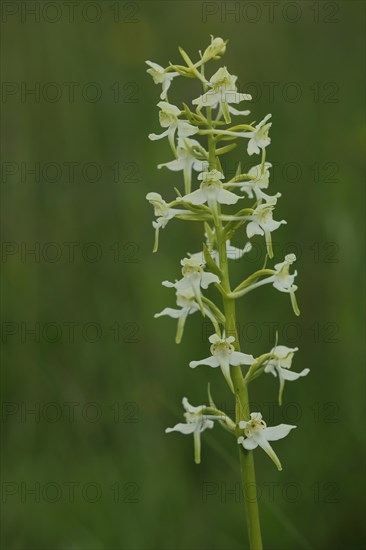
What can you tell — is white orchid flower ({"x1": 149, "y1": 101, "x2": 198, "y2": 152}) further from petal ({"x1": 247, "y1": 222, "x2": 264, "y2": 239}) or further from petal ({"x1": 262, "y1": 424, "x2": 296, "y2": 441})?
petal ({"x1": 262, "y1": 424, "x2": 296, "y2": 441})

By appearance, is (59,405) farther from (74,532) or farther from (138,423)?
(74,532)

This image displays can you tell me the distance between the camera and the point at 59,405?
5.02 m

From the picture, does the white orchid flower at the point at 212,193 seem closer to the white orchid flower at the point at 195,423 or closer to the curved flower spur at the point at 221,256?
the curved flower spur at the point at 221,256

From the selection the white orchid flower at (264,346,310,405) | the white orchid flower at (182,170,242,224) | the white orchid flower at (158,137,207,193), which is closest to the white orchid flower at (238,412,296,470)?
the white orchid flower at (264,346,310,405)

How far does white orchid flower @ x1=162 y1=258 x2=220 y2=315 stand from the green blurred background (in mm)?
975

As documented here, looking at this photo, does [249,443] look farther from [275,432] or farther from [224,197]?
[224,197]

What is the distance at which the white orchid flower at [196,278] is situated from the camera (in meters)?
2.80

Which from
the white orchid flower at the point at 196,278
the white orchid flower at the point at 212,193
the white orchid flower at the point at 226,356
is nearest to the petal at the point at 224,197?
the white orchid flower at the point at 212,193

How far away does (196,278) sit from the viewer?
9.36 ft

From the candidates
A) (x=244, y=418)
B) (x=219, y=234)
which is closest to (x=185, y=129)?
(x=219, y=234)

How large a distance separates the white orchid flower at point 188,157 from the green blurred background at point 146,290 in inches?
45.0

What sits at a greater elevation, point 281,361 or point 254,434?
point 281,361

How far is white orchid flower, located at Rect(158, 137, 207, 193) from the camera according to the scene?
297cm

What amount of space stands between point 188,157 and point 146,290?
93.2 inches
